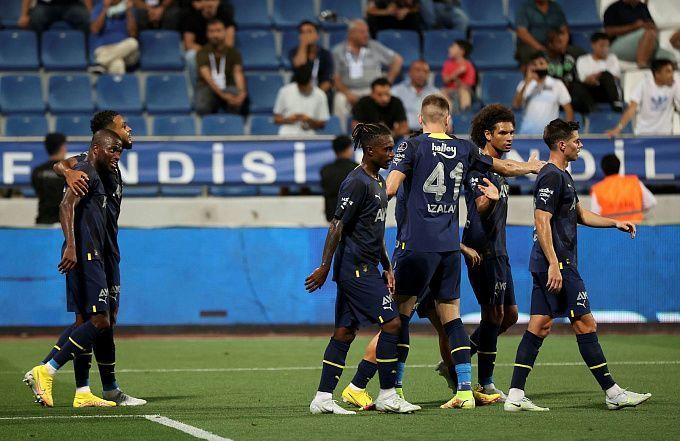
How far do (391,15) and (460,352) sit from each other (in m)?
12.6

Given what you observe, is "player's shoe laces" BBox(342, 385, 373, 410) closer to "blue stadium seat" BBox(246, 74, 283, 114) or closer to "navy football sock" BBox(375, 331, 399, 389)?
"navy football sock" BBox(375, 331, 399, 389)

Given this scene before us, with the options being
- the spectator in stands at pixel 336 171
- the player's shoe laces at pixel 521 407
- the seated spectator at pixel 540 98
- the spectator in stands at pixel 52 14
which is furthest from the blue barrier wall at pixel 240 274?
the player's shoe laces at pixel 521 407

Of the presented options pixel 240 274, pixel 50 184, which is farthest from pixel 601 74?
pixel 50 184

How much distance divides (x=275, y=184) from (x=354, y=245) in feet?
29.8

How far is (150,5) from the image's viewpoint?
21219 mm

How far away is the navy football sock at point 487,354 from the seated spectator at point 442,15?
1206 centimetres

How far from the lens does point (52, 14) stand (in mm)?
20906

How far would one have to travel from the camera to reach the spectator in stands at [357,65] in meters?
19.2

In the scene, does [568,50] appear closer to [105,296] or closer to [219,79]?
[219,79]

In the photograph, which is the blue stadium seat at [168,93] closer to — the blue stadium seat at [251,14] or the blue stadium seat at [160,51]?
the blue stadium seat at [160,51]

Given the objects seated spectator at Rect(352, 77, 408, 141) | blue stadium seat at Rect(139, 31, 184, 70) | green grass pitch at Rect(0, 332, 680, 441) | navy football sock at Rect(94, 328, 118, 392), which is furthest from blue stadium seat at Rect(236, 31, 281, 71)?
navy football sock at Rect(94, 328, 118, 392)

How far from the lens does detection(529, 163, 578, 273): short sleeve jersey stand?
921cm

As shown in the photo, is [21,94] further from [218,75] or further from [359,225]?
[359,225]

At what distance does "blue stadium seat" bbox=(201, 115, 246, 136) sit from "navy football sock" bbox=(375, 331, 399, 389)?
34.4ft
